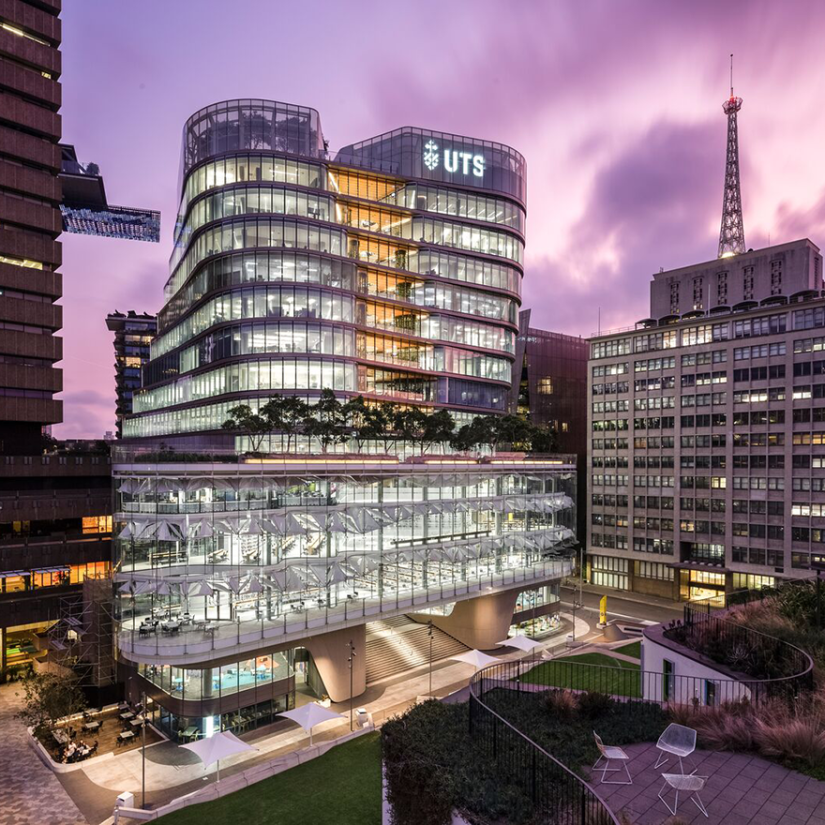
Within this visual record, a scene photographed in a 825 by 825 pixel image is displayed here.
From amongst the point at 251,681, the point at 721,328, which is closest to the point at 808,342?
the point at 721,328

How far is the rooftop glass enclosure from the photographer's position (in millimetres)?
34625

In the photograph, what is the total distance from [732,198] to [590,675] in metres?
117

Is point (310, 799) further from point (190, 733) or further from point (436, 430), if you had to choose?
point (436, 430)

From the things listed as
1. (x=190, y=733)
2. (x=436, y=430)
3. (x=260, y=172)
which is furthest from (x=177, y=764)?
(x=260, y=172)

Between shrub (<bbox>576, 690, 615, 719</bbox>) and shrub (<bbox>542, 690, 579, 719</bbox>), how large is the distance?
188 mm

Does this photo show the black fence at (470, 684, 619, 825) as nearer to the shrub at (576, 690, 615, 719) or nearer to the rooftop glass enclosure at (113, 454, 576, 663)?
the shrub at (576, 690, 615, 719)

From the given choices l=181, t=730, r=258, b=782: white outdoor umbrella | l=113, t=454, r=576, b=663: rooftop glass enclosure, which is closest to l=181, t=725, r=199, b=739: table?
l=113, t=454, r=576, b=663: rooftop glass enclosure

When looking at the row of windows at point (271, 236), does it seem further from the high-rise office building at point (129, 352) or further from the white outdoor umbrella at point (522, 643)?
the high-rise office building at point (129, 352)

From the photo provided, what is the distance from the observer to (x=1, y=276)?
51.1 meters

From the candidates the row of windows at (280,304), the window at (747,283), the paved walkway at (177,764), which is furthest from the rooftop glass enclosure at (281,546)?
the window at (747,283)

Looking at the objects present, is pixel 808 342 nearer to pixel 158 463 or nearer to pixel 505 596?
pixel 505 596

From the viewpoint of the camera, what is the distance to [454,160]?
78.7 metres

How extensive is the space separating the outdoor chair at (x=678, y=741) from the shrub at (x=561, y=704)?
3.21 meters

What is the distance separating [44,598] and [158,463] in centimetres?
2226
